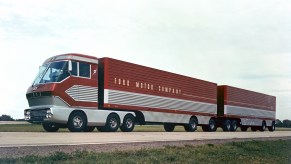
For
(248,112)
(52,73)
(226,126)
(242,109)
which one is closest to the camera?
(52,73)

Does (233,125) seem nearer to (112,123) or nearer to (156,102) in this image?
(156,102)

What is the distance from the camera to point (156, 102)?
21141 mm

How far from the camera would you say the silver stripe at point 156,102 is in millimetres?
17656

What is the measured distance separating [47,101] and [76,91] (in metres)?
1.32

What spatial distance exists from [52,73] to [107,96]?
267cm

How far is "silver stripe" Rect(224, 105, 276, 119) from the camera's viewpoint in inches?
1159

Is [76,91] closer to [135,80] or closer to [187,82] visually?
[135,80]

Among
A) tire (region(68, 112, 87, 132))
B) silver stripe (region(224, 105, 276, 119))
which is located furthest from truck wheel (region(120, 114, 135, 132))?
silver stripe (region(224, 105, 276, 119))

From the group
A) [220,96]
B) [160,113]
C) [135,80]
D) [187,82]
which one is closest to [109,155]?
[135,80]

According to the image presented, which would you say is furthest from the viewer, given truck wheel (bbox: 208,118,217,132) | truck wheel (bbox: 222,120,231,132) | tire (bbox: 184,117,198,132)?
truck wheel (bbox: 222,120,231,132)

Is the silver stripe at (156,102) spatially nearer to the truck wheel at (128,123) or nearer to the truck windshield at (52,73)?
the truck wheel at (128,123)

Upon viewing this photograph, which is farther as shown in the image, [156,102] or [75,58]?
[156,102]

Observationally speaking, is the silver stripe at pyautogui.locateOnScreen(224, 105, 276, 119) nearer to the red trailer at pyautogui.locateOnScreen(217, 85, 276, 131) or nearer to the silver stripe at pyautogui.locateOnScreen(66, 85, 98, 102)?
the red trailer at pyautogui.locateOnScreen(217, 85, 276, 131)

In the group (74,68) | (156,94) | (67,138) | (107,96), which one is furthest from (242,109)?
(67,138)
